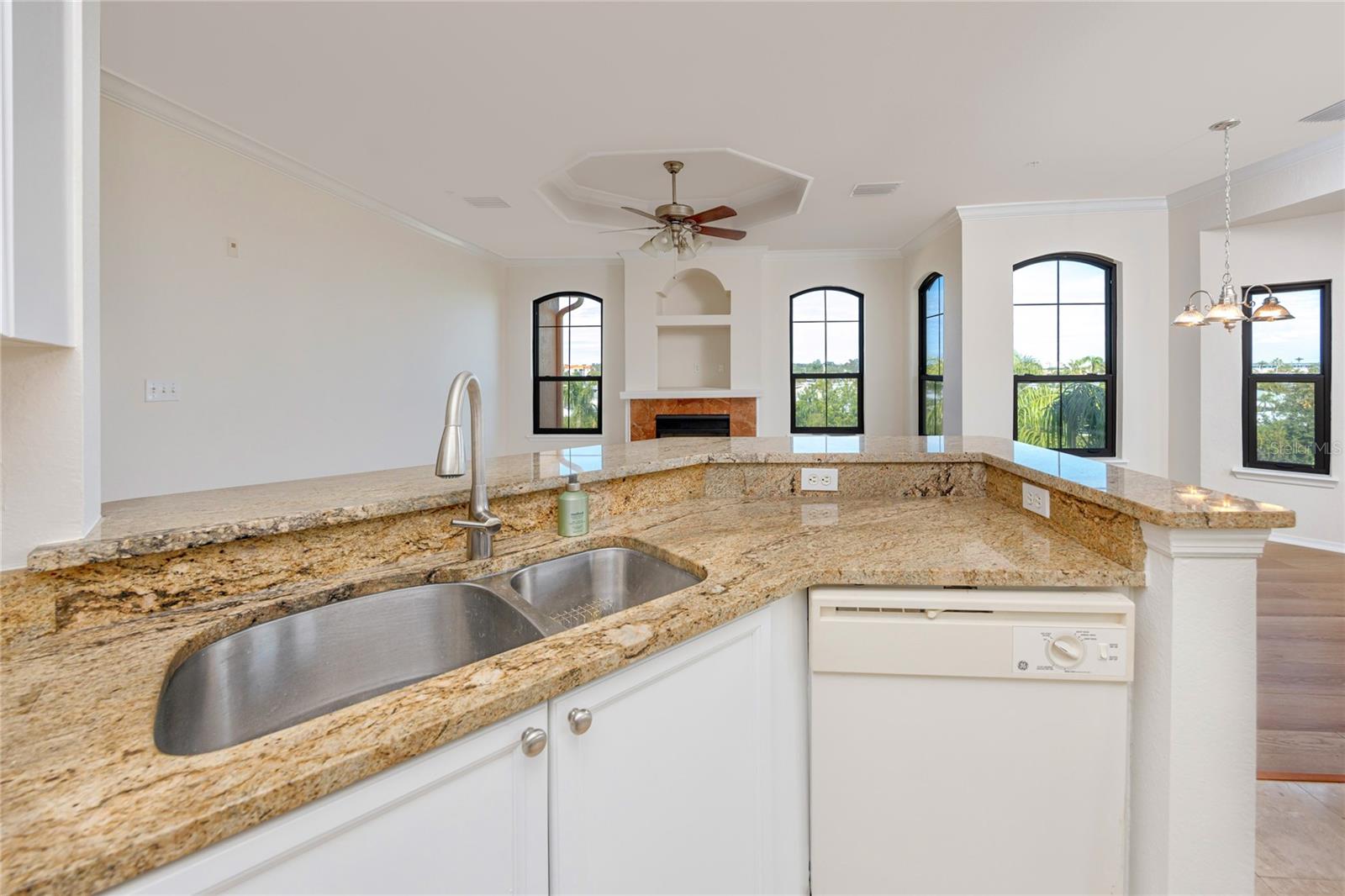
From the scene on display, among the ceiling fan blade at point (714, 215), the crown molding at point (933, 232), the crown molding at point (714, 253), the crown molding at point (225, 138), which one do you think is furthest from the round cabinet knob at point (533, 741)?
the crown molding at point (714, 253)

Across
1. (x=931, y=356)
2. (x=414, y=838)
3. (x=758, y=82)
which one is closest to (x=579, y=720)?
(x=414, y=838)

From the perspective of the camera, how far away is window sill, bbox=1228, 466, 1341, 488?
4465mm

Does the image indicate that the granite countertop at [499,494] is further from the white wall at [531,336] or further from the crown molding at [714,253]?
the white wall at [531,336]

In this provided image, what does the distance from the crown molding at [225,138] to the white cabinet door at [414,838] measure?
3779 millimetres

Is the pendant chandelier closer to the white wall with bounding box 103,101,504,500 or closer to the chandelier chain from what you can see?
the chandelier chain

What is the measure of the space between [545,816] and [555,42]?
2.89 metres

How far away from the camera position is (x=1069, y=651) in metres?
1.17

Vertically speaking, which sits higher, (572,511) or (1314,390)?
(1314,390)

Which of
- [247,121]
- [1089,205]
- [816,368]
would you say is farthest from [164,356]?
[1089,205]

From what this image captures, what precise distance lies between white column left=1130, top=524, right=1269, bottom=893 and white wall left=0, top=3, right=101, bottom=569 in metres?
1.86

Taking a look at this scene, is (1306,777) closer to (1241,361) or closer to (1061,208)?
(1241,361)

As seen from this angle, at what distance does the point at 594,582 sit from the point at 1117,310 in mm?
5470

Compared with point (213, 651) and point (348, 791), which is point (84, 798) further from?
point (213, 651)

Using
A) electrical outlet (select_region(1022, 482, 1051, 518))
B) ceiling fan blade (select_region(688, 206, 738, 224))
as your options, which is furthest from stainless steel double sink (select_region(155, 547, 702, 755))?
ceiling fan blade (select_region(688, 206, 738, 224))
